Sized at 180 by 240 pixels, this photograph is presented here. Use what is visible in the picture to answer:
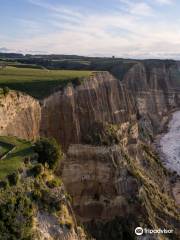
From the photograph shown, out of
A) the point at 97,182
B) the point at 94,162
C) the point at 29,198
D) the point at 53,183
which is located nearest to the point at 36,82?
the point at 94,162

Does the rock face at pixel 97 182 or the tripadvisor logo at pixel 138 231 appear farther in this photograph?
the rock face at pixel 97 182

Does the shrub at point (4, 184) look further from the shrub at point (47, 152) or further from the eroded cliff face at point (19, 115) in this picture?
the eroded cliff face at point (19, 115)

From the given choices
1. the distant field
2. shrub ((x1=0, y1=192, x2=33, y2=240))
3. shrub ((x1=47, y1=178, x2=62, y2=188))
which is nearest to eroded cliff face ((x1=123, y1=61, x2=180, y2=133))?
the distant field

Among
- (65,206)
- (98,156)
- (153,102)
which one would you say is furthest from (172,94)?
(65,206)

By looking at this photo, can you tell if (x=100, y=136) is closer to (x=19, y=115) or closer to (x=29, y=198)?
(x=19, y=115)

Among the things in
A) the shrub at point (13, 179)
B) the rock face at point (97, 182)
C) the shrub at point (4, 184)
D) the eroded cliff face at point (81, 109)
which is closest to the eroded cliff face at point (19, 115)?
the eroded cliff face at point (81, 109)

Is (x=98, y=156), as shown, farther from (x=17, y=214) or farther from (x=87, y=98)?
(x=17, y=214)

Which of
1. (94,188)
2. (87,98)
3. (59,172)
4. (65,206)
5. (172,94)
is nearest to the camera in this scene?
(65,206)
